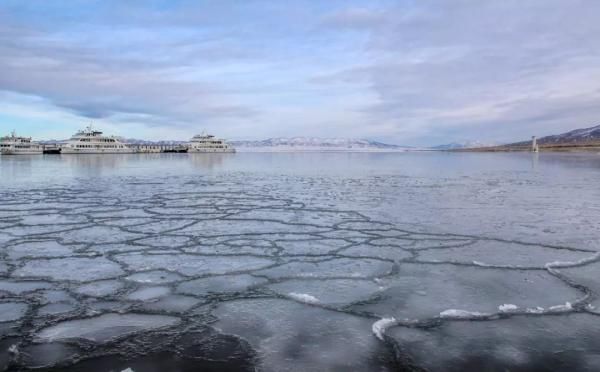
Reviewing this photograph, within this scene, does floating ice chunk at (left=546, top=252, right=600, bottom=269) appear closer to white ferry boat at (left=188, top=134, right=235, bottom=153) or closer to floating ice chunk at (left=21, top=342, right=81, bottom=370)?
floating ice chunk at (left=21, top=342, right=81, bottom=370)

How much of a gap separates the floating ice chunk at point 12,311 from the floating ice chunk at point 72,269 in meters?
1.00

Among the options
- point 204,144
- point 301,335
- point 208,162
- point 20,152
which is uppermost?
point 204,144

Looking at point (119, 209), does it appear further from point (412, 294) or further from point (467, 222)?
point (412, 294)

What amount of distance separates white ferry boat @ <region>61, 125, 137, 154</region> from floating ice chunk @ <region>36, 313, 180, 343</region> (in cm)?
9937

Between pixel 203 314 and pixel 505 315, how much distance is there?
9.79 ft

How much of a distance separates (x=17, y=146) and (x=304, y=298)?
352ft

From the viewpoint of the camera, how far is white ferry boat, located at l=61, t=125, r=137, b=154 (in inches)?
3786

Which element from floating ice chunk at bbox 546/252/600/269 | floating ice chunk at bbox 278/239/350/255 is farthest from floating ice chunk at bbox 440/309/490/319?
floating ice chunk at bbox 278/239/350/255

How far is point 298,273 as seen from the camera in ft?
20.9

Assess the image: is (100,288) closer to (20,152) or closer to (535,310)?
(535,310)

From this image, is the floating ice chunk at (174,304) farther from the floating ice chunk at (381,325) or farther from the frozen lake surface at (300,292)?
the floating ice chunk at (381,325)

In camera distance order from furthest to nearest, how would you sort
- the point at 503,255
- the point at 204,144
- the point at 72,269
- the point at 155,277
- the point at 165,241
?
the point at 204,144 → the point at 165,241 → the point at 503,255 → the point at 72,269 → the point at 155,277

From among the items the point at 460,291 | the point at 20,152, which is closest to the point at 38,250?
the point at 460,291

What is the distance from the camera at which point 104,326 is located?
4.45 metres
